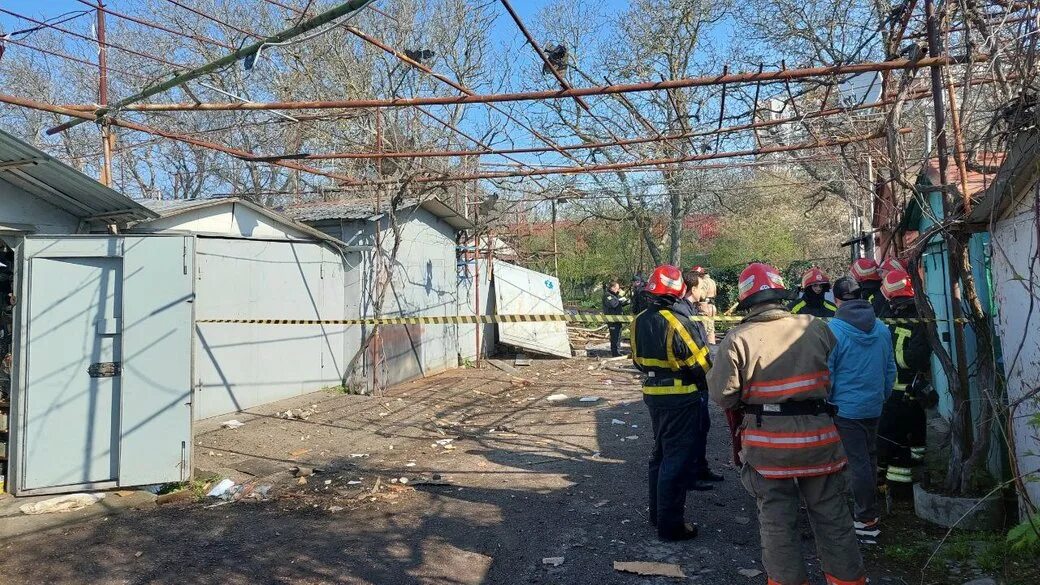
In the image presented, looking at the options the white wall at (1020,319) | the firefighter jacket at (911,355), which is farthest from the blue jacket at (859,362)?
the white wall at (1020,319)

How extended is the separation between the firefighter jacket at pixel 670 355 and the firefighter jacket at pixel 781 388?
1008 millimetres

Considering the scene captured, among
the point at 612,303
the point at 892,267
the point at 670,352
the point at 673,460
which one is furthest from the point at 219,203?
the point at 612,303

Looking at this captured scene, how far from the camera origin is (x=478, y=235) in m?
14.1

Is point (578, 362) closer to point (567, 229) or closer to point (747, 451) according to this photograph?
point (747, 451)

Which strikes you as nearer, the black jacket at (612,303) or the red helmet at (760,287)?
the red helmet at (760,287)

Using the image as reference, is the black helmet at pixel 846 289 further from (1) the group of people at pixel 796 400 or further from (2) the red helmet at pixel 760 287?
(2) the red helmet at pixel 760 287

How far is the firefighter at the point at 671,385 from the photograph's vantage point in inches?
172

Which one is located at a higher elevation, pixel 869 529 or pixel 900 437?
pixel 900 437

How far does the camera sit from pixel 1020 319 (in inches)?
161

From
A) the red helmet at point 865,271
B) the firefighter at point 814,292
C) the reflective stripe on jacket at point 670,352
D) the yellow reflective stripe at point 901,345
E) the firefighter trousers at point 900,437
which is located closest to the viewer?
the reflective stripe on jacket at point 670,352

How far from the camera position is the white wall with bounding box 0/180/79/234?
5.88m

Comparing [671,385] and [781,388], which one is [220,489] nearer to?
[671,385]

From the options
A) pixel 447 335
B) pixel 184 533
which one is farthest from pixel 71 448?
pixel 447 335

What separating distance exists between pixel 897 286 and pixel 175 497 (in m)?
6.52
